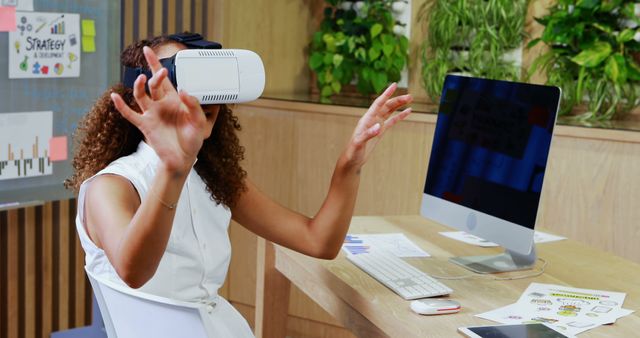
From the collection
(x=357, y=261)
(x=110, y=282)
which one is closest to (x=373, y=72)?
(x=357, y=261)

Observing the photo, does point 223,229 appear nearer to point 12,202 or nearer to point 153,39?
point 153,39

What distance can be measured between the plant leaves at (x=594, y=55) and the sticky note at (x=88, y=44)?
5.96 feet

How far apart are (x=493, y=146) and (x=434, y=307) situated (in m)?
0.54

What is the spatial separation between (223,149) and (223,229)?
0.21m

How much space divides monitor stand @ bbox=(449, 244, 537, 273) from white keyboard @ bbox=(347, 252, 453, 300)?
170 millimetres

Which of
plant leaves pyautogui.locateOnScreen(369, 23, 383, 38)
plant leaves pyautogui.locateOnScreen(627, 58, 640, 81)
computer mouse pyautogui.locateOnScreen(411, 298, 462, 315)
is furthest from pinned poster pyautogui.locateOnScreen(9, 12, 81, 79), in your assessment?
plant leaves pyautogui.locateOnScreen(627, 58, 640, 81)

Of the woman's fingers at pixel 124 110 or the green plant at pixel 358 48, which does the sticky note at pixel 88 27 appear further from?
the woman's fingers at pixel 124 110

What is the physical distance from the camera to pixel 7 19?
2869mm

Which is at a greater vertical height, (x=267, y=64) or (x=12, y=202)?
(x=267, y=64)

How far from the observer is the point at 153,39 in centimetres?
168

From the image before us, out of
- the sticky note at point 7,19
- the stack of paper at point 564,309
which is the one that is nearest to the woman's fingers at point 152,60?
the stack of paper at point 564,309

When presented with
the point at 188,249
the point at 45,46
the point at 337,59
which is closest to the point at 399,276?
the point at 188,249

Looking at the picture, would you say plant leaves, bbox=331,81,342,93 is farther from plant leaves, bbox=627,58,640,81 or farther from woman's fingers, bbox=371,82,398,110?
woman's fingers, bbox=371,82,398,110

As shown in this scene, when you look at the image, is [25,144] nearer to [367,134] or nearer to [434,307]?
[367,134]
